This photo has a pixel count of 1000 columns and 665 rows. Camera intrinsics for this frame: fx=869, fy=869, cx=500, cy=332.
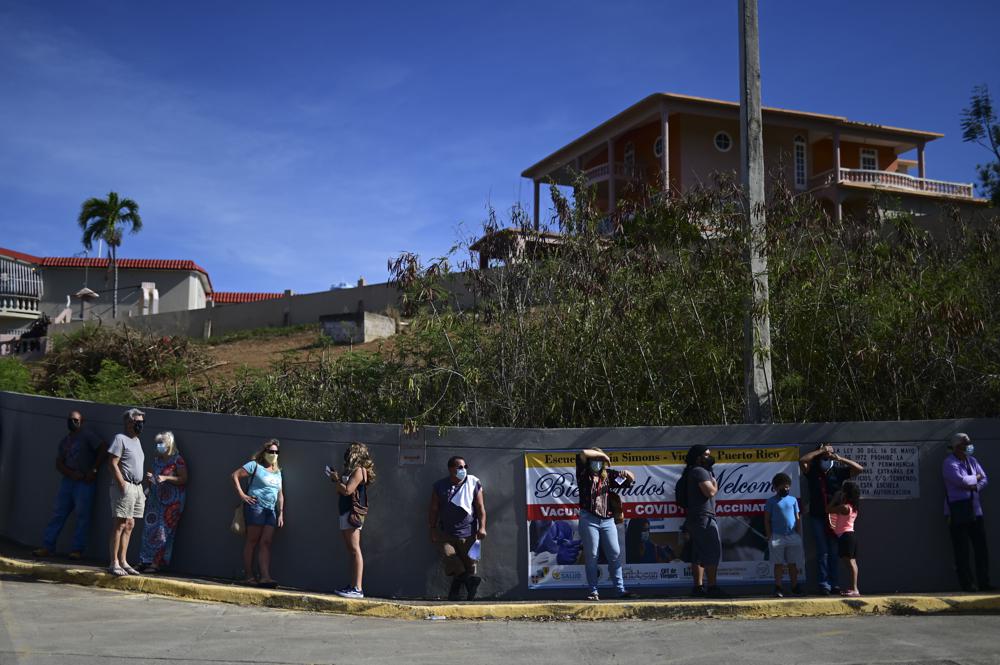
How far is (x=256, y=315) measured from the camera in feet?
98.5

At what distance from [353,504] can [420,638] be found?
195cm

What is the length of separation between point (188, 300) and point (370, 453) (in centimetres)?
3452

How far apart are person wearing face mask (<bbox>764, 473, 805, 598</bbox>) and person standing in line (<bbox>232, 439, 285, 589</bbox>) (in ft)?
17.8

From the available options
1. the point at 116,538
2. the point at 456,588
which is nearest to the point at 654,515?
the point at 456,588

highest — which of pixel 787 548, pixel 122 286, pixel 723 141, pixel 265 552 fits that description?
pixel 723 141

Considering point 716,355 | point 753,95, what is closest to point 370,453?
point 716,355

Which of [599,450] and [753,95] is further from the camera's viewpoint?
[753,95]

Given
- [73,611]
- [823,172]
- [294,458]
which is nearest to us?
[73,611]

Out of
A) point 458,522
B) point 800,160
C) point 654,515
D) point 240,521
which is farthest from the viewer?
point 800,160

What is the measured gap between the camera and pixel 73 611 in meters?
8.23

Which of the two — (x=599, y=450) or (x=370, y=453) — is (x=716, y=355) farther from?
(x=370, y=453)

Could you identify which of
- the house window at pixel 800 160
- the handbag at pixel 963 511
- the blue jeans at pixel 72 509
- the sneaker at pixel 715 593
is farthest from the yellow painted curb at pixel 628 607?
the house window at pixel 800 160

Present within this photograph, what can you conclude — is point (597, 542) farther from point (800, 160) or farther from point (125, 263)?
point (125, 263)

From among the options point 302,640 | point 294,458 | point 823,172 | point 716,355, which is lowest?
point 302,640
